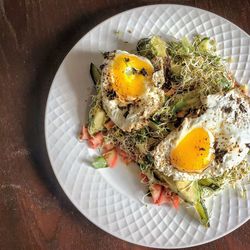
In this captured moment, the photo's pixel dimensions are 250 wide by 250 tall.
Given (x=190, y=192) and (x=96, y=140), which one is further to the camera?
(x=96, y=140)

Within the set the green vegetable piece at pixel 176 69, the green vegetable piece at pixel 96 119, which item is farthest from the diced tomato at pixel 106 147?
the green vegetable piece at pixel 176 69

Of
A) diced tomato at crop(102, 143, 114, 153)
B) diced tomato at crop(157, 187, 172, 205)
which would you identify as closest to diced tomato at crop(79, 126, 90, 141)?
diced tomato at crop(102, 143, 114, 153)

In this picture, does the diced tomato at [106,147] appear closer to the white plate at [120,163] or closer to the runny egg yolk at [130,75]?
the white plate at [120,163]

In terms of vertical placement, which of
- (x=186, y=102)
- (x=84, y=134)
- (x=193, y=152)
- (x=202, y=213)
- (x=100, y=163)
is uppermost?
(x=186, y=102)

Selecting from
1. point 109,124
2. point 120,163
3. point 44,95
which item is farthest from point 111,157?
point 44,95

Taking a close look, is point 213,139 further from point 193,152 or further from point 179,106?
point 179,106

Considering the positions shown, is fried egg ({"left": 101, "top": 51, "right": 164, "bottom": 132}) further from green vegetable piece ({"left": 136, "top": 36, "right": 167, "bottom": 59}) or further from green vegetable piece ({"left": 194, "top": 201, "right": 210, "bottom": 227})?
green vegetable piece ({"left": 194, "top": 201, "right": 210, "bottom": 227})
